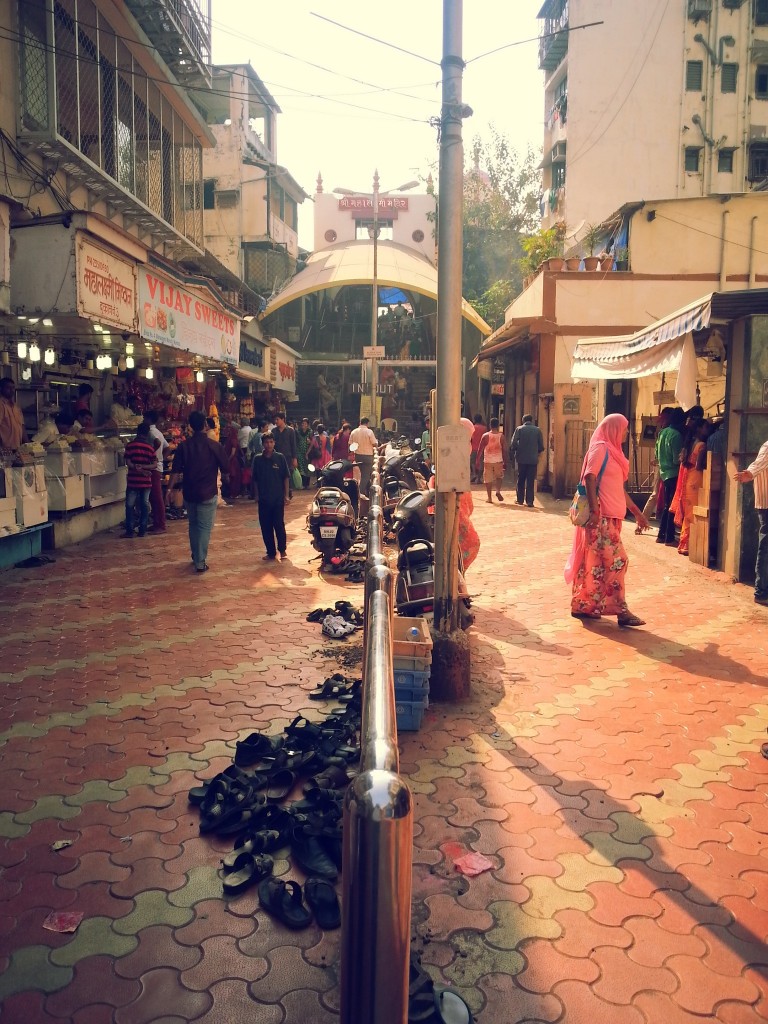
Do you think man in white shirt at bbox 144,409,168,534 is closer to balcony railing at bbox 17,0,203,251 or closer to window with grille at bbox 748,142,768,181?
balcony railing at bbox 17,0,203,251

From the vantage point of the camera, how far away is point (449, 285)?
538 cm

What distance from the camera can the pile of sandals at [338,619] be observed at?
6.81m

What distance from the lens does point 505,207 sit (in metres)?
40.8

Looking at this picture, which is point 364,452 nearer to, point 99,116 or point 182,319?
point 182,319

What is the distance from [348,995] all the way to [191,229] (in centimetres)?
1813

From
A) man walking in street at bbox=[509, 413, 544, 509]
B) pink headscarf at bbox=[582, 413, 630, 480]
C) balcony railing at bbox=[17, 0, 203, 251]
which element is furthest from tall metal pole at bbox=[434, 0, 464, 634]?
man walking in street at bbox=[509, 413, 544, 509]

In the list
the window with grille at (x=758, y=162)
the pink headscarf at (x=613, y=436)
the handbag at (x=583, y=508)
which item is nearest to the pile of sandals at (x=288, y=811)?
the handbag at (x=583, y=508)

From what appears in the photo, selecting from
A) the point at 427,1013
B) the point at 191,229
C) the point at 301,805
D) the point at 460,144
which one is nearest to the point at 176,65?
the point at 191,229

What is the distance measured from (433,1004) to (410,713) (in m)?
2.31

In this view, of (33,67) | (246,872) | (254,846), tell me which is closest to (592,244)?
(33,67)

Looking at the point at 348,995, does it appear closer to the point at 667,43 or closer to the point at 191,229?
the point at 191,229

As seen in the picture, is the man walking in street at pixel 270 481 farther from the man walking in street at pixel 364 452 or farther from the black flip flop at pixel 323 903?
the black flip flop at pixel 323 903

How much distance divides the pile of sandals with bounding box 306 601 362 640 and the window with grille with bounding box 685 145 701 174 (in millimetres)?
33743

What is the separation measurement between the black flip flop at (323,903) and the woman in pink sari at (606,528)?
4613 mm
